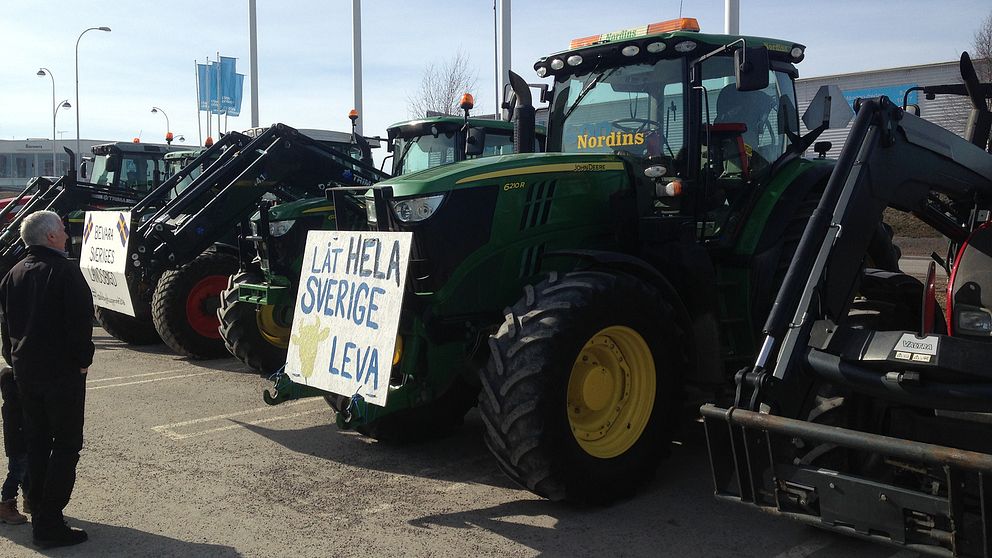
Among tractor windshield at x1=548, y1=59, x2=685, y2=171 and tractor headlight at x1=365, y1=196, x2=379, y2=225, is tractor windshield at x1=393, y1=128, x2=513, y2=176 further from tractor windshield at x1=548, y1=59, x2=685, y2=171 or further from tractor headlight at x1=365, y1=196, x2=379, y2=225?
tractor headlight at x1=365, y1=196, x2=379, y2=225

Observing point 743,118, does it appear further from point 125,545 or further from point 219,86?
point 219,86

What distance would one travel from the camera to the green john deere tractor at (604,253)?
4543mm

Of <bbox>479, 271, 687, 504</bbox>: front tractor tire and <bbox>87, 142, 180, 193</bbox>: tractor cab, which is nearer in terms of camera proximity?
<bbox>479, 271, 687, 504</bbox>: front tractor tire

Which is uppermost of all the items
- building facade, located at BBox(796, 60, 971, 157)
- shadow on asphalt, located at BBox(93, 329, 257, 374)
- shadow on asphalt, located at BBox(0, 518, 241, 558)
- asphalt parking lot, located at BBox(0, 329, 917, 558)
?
building facade, located at BBox(796, 60, 971, 157)

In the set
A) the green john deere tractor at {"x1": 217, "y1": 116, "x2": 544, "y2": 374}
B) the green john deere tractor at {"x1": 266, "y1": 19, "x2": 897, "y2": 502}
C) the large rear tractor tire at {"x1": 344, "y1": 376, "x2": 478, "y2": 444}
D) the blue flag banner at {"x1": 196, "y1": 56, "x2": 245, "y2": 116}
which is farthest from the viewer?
the blue flag banner at {"x1": 196, "y1": 56, "x2": 245, "y2": 116}

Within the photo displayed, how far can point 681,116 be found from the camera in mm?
5668

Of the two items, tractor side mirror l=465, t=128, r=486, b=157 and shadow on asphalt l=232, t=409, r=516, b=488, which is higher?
tractor side mirror l=465, t=128, r=486, b=157

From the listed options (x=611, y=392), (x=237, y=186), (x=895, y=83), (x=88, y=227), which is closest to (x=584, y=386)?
(x=611, y=392)

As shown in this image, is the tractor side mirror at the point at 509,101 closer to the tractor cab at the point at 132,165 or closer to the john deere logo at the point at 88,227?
the john deere logo at the point at 88,227

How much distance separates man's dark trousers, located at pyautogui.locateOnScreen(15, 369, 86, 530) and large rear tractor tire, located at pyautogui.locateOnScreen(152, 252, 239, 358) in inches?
206

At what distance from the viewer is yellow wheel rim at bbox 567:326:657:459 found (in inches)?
187

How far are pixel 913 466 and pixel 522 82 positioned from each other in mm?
3712

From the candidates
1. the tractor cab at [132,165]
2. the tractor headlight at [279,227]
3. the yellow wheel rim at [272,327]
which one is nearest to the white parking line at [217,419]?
the yellow wheel rim at [272,327]

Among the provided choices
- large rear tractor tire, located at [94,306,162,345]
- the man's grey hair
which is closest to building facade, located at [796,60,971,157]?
large rear tractor tire, located at [94,306,162,345]
